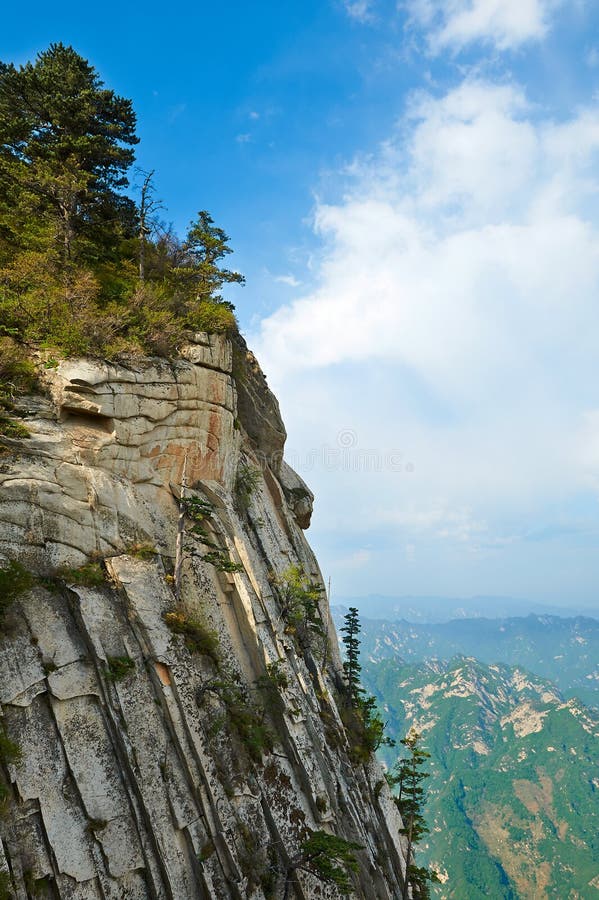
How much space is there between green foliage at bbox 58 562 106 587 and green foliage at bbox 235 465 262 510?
451 inches

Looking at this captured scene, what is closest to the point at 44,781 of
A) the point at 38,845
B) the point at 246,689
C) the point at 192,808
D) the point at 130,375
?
the point at 38,845

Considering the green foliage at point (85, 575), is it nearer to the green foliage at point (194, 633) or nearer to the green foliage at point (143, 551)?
the green foliage at point (143, 551)

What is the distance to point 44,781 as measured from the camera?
13.1 metres

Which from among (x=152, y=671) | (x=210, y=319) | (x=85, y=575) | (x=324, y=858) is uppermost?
(x=210, y=319)

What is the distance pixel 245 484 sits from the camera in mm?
29281

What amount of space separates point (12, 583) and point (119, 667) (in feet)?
13.9

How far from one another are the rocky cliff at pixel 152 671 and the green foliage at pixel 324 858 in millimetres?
301

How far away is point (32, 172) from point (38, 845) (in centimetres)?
3049

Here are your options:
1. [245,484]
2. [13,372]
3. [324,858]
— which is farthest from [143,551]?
[324,858]

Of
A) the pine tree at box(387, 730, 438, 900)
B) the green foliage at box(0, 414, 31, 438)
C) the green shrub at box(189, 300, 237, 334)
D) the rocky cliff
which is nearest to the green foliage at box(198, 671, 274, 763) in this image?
the rocky cliff

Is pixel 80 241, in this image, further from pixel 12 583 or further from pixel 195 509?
pixel 12 583

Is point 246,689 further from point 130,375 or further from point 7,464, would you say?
point 130,375

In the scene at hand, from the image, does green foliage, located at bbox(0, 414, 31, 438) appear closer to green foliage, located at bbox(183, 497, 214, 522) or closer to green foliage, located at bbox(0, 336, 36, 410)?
green foliage, located at bbox(0, 336, 36, 410)

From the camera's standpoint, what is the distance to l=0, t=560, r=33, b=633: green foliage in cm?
1430
